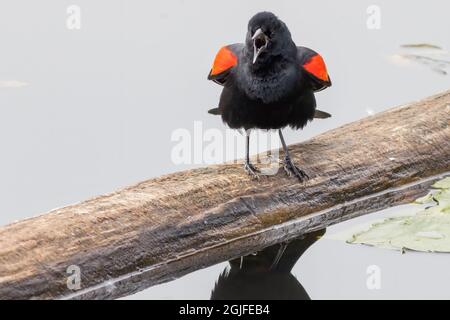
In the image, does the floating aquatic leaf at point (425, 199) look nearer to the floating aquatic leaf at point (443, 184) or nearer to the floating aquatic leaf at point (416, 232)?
the floating aquatic leaf at point (443, 184)

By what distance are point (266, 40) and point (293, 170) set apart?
34.8 inches

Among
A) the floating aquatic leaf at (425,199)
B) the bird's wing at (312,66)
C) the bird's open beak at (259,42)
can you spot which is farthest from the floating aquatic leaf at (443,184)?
the bird's open beak at (259,42)

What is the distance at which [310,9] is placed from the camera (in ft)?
31.7

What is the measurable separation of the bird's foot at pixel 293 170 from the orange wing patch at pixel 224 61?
2.28 feet

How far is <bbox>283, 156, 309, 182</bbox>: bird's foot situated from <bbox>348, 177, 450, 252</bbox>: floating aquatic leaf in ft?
1.65

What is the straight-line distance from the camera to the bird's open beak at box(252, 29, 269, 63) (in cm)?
566

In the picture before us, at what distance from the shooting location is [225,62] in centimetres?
603

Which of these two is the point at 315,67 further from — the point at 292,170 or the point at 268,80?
the point at 292,170

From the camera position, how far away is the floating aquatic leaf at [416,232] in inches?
222

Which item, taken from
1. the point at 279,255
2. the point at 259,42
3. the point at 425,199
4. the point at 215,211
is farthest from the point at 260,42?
the point at 425,199

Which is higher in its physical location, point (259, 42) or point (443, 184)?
point (259, 42)

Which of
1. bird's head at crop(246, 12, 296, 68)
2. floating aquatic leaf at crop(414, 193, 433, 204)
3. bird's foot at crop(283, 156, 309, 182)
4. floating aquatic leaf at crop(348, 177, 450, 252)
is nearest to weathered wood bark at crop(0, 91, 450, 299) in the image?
bird's foot at crop(283, 156, 309, 182)

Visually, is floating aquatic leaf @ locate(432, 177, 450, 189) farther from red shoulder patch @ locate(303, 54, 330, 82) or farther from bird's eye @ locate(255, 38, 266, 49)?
bird's eye @ locate(255, 38, 266, 49)

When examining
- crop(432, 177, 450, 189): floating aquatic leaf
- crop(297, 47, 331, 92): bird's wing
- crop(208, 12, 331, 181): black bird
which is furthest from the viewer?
crop(432, 177, 450, 189): floating aquatic leaf
